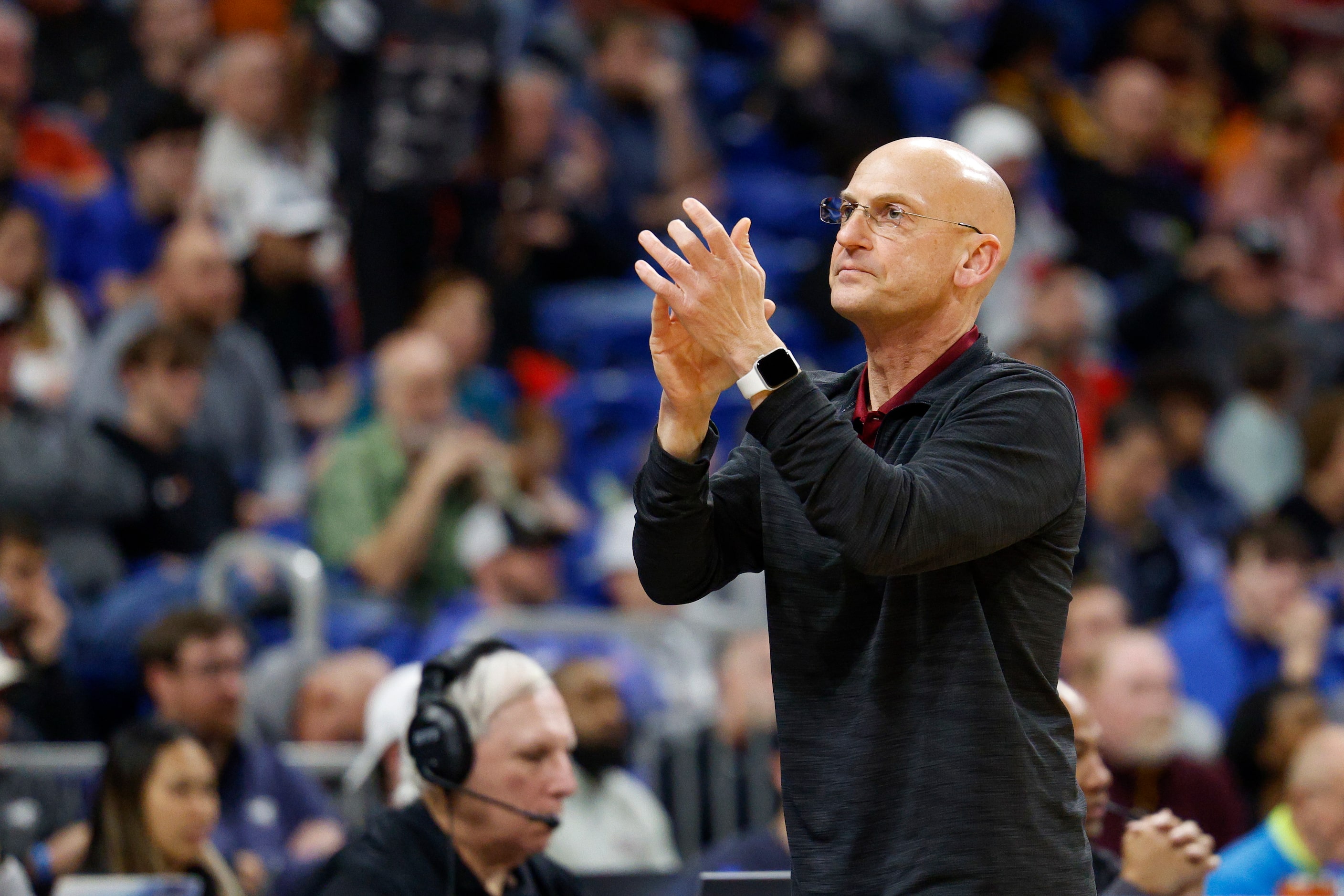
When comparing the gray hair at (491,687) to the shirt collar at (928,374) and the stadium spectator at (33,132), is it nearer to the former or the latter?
the shirt collar at (928,374)

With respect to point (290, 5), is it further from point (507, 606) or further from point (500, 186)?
point (507, 606)

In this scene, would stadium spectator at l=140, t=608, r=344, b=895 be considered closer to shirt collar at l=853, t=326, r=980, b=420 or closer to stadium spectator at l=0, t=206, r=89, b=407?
stadium spectator at l=0, t=206, r=89, b=407

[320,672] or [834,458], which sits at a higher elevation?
[834,458]

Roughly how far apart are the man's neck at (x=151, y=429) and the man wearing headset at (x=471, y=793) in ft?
11.1

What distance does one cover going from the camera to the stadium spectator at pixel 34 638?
5438 millimetres

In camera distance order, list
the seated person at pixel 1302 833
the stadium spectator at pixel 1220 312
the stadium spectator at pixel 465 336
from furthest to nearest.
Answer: the stadium spectator at pixel 1220 312
the stadium spectator at pixel 465 336
the seated person at pixel 1302 833

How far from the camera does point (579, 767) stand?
18.5 ft

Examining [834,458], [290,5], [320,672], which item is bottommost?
[320,672]

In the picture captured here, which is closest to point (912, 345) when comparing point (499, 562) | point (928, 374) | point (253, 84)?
point (928, 374)

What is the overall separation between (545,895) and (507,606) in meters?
3.10

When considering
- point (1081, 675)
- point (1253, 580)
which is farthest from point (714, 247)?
point (1253, 580)

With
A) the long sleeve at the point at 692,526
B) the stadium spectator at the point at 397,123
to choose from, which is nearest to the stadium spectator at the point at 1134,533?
the stadium spectator at the point at 397,123

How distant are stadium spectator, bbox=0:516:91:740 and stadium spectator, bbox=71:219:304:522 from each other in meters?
1.14

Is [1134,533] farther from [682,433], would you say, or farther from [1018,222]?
[682,433]
